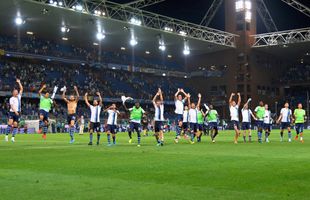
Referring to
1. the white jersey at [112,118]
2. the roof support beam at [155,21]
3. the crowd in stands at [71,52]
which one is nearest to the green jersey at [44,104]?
the white jersey at [112,118]

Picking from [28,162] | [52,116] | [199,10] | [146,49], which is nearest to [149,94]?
[146,49]

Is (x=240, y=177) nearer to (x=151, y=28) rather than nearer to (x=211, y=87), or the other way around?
(x=151, y=28)

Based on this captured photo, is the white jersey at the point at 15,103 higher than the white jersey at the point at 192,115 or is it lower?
higher

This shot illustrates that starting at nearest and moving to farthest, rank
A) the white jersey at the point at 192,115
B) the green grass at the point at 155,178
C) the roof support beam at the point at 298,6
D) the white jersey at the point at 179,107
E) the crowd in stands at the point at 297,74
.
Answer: the green grass at the point at 155,178 < the white jersey at the point at 192,115 < the white jersey at the point at 179,107 < the roof support beam at the point at 298,6 < the crowd in stands at the point at 297,74

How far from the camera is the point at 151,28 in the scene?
5694 centimetres

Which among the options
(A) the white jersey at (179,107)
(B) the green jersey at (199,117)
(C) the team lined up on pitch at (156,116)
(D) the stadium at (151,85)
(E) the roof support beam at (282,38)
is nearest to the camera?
(D) the stadium at (151,85)

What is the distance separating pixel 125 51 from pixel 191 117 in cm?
5327

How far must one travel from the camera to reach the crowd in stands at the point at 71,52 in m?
62.7

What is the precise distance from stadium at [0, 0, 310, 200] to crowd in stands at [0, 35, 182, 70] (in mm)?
215

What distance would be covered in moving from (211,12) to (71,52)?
23223 mm

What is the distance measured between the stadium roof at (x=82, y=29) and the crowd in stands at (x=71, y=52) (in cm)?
148

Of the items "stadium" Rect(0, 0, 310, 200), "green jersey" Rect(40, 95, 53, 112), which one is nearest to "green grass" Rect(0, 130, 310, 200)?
"stadium" Rect(0, 0, 310, 200)

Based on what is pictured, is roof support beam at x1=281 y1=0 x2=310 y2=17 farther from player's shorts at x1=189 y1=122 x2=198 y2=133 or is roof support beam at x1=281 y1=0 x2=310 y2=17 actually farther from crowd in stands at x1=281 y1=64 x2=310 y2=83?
player's shorts at x1=189 y1=122 x2=198 y2=133

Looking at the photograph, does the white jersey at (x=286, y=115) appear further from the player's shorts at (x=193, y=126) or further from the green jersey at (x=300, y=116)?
the player's shorts at (x=193, y=126)
